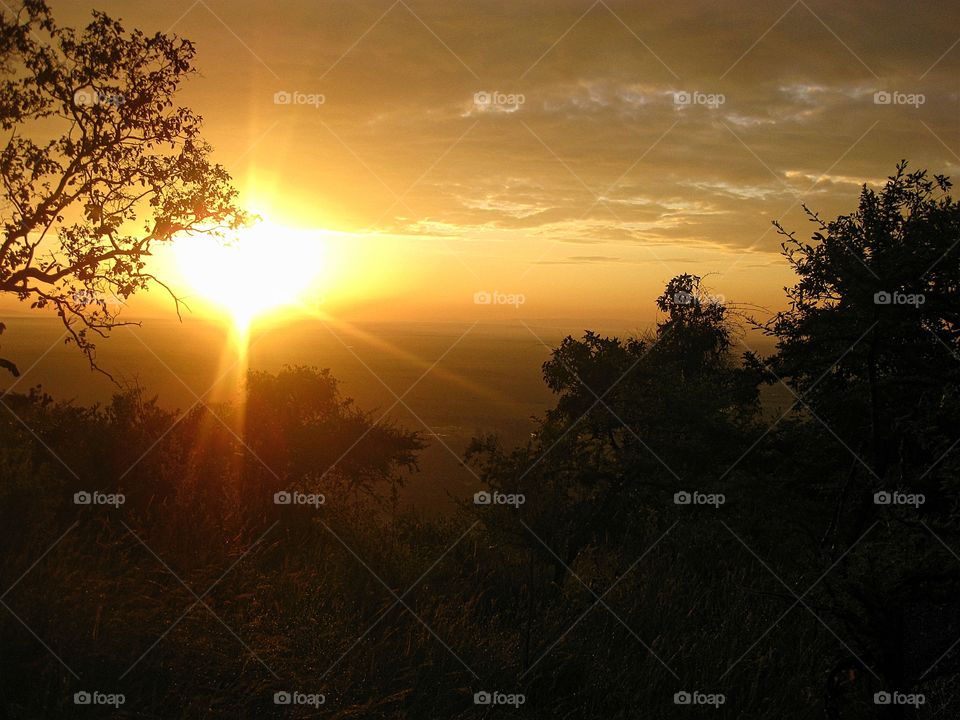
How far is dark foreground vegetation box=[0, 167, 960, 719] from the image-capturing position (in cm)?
533

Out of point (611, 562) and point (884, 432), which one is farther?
point (611, 562)

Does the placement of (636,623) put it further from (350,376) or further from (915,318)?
(350,376)

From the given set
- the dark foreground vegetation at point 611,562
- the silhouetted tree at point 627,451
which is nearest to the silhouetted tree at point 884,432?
the dark foreground vegetation at point 611,562

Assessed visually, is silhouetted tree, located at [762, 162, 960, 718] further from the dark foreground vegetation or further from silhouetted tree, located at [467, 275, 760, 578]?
silhouetted tree, located at [467, 275, 760, 578]

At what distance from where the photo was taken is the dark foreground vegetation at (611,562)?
17.5 ft

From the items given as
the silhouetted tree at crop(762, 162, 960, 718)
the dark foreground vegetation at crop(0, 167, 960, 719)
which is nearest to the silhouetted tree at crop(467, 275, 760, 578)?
the dark foreground vegetation at crop(0, 167, 960, 719)

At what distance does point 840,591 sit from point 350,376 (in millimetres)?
132932

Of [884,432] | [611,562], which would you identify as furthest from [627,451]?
[884,432]

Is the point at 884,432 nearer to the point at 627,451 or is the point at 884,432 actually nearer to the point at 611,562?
the point at 627,451

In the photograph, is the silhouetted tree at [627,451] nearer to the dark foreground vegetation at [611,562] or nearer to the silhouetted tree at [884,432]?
the dark foreground vegetation at [611,562]

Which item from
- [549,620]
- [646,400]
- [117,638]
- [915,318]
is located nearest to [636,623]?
[549,620]

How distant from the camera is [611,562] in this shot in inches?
391

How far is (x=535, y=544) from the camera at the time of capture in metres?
8.71

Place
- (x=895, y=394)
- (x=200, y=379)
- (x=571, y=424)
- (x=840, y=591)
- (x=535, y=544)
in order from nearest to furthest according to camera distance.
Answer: (x=840, y=591) → (x=895, y=394) → (x=535, y=544) → (x=571, y=424) → (x=200, y=379)
